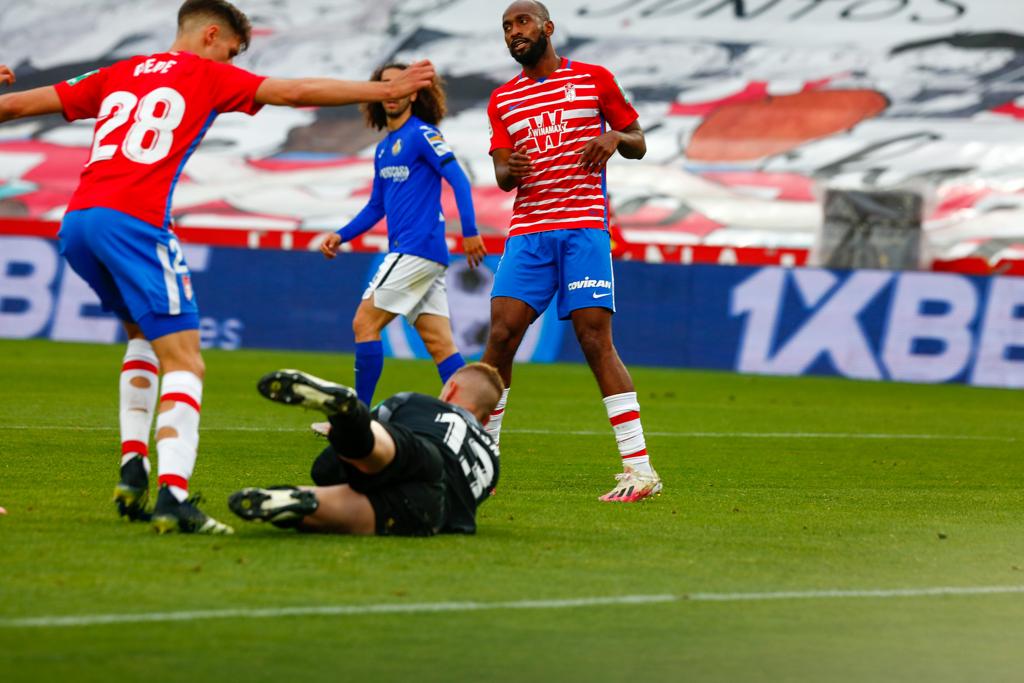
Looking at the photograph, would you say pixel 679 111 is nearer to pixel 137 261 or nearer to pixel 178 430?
pixel 137 261

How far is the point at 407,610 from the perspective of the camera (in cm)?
434

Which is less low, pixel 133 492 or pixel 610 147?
pixel 610 147

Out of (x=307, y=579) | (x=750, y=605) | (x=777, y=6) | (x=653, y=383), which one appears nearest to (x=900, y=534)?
(x=750, y=605)

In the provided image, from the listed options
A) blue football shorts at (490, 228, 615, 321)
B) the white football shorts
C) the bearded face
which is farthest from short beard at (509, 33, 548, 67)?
the white football shorts

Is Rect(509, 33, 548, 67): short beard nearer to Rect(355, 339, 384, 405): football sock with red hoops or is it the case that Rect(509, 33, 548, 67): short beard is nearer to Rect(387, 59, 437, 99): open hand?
Rect(387, 59, 437, 99): open hand

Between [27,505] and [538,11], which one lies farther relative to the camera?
[538,11]

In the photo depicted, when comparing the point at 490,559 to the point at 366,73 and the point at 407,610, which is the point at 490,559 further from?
the point at 366,73

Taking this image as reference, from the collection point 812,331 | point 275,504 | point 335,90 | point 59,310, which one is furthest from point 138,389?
point 59,310

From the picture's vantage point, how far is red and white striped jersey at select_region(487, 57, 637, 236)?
290 inches

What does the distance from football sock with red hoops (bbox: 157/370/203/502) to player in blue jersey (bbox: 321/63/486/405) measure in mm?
3755

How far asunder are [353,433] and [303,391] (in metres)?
0.24

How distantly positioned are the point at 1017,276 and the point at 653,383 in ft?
13.8

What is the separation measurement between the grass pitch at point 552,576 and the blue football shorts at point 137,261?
74 cm

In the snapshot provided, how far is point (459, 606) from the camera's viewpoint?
443cm
